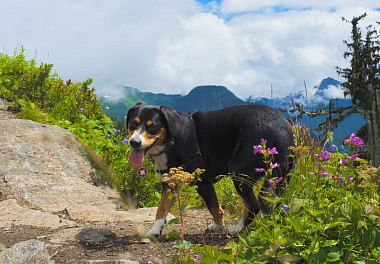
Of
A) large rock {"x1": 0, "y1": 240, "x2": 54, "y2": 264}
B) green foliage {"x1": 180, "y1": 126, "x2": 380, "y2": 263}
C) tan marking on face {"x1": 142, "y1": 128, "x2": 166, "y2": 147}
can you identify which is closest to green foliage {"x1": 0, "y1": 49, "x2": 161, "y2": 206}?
tan marking on face {"x1": 142, "y1": 128, "x2": 166, "y2": 147}

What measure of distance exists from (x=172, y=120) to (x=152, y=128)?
0.23m

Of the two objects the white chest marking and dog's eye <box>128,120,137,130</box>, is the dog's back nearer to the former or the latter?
the white chest marking

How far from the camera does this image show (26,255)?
306cm

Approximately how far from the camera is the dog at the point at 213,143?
3.70 m

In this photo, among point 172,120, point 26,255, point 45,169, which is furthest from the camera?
point 45,169

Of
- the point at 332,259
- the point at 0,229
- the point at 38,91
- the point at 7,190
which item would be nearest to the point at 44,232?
the point at 0,229

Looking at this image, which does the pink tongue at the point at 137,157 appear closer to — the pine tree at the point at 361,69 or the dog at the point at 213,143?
the dog at the point at 213,143

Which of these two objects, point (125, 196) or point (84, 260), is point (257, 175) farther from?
point (125, 196)

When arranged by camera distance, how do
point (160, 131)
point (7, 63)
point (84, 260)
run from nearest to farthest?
point (84, 260), point (160, 131), point (7, 63)

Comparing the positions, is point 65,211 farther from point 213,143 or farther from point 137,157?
point 213,143

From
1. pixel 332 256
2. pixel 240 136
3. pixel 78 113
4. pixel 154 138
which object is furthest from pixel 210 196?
pixel 78 113

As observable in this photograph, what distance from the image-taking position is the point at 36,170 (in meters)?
6.10

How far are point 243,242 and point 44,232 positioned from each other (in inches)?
99.2

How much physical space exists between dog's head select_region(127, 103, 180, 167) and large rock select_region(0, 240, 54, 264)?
A: 1.16 meters
